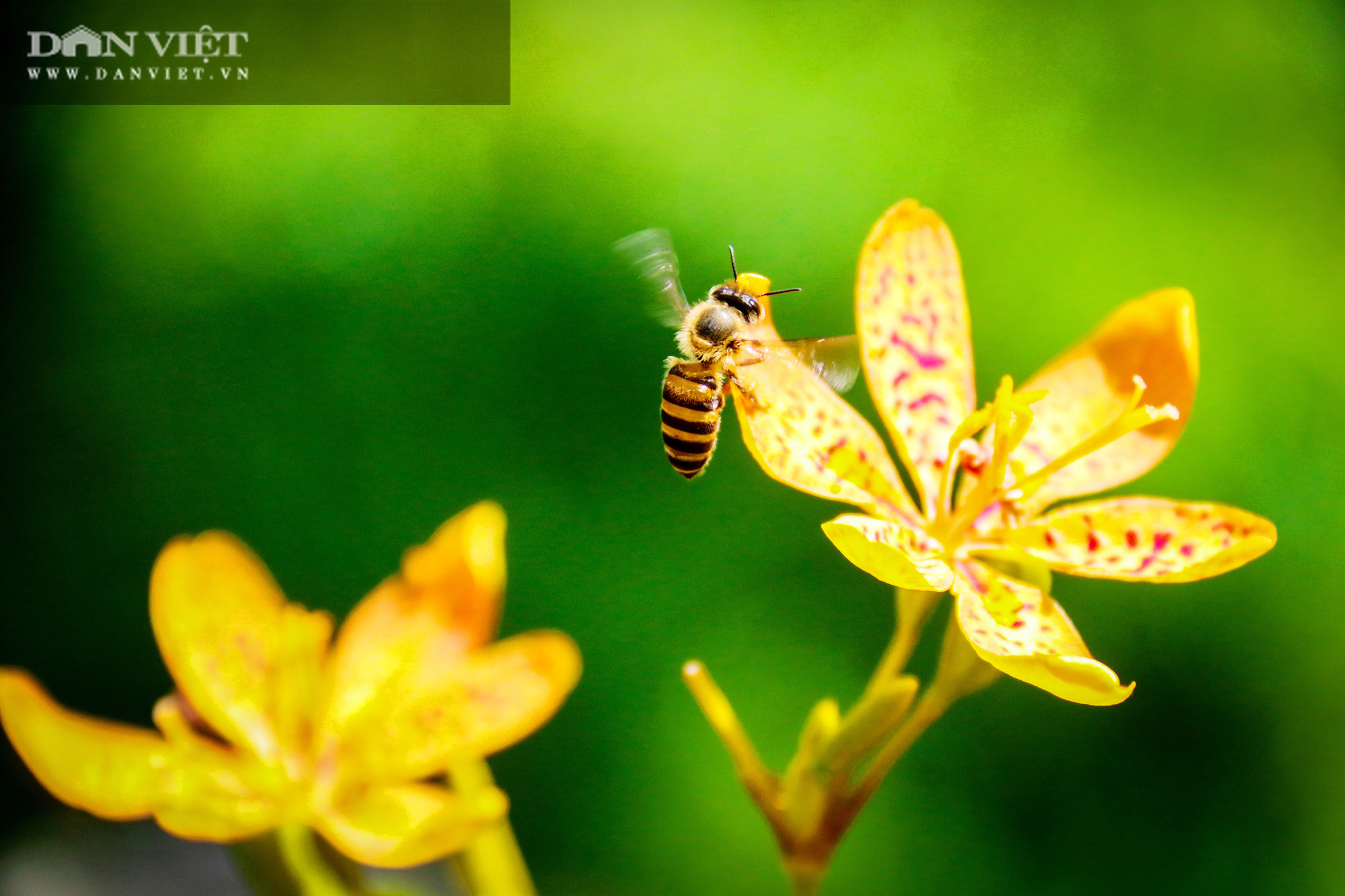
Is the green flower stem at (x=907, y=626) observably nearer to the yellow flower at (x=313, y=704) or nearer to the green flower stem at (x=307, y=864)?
the yellow flower at (x=313, y=704)

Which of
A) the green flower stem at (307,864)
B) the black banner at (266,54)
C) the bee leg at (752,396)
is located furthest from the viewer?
the black banner at (266,54)

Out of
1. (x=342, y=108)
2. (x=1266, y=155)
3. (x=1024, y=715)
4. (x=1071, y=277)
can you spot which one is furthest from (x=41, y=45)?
(x=1266, y=155)

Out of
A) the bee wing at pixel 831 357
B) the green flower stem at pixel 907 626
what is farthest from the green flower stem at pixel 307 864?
the bee wing at pixel 831 357

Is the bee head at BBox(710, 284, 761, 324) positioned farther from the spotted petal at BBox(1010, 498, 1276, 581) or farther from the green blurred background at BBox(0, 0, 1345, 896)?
the green blurred background at BBox(0, 0, 1345, 896)

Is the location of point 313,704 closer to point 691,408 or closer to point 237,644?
point 237,644

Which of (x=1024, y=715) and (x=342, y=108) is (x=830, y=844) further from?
(x=342, y=108)

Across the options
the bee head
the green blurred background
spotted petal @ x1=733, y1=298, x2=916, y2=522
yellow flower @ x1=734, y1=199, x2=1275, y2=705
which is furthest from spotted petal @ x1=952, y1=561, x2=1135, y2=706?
the green blurred background
